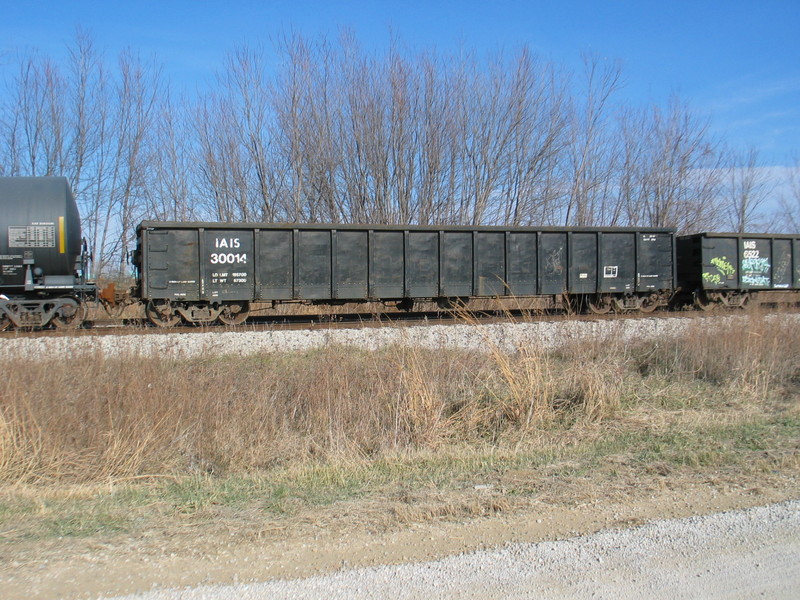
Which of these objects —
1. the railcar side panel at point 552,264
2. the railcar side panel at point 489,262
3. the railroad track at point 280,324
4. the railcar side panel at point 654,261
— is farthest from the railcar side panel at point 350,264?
the railcar side panel at point 654,261

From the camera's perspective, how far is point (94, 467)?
18.7ft

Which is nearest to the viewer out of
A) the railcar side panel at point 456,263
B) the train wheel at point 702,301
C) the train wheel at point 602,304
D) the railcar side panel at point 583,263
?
the railcar side panel at point 456,263

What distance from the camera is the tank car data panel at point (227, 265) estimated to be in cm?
1466

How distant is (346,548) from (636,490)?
242 centimetres

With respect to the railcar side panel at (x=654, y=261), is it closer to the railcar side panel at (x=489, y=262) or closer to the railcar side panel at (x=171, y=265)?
the railcar side panel at (x=489, y=262)

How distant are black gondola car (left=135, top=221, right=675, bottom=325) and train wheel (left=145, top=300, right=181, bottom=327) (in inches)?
1.1

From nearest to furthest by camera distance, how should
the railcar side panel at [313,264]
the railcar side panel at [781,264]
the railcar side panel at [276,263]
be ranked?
the railcar side panel at [276,263]
the railcar side panel at [313,264]
the railcar side panel at [781,264]

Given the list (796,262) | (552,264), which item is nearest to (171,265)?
(552,264)

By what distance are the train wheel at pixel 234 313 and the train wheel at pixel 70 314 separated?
3.09 m

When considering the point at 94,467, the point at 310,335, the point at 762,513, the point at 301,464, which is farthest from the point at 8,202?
the point at 762,513

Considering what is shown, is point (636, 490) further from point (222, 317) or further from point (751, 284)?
point (751, 284)

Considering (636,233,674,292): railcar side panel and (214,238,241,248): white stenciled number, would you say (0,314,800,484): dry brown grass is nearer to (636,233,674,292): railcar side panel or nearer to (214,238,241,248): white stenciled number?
(214,238,241,248): white stenciled number

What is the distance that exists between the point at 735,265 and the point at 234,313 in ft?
51.0

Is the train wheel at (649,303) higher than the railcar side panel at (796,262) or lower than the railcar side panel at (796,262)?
→ lower
